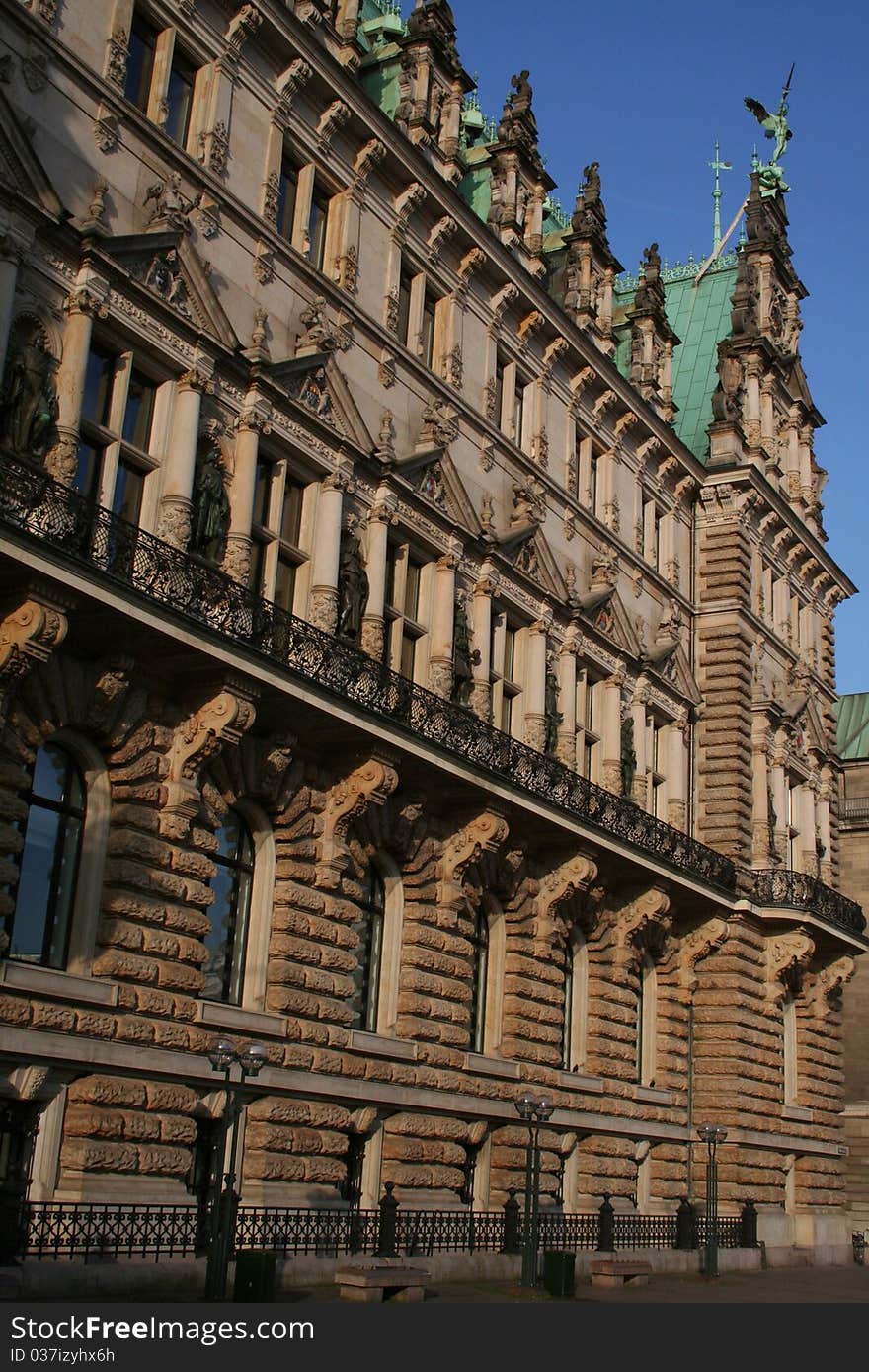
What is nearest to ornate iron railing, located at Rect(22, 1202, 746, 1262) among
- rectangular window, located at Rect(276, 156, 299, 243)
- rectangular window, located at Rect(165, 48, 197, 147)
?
rectangular window, located at Rect(276, 156, 299, 243)

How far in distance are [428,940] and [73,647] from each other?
941cm

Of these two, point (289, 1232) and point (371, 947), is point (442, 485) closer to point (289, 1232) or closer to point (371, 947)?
point (371, 947)

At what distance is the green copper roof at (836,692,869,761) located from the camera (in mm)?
63188

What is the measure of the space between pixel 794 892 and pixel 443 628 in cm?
1568

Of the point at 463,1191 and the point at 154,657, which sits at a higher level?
the point at 154,657

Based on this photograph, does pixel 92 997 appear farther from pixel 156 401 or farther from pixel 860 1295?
pixel 860 1295

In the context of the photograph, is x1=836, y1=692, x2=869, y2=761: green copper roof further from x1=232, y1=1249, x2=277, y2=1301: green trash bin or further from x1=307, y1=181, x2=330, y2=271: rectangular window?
x1=232, y1=1249, x2=277, y2=1301: green trash bin

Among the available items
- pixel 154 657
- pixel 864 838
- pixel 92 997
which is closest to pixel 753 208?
pixel 864 838

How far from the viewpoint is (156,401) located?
2409 cm

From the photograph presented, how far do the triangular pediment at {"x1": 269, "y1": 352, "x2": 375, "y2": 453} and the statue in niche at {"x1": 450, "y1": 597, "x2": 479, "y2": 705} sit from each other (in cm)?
406

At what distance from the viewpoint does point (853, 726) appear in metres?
65.4

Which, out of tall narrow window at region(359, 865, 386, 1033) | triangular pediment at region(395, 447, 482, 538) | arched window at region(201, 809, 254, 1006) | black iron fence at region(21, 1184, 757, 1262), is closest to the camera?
black iron fence at region(21, 1184, 757, 1262)

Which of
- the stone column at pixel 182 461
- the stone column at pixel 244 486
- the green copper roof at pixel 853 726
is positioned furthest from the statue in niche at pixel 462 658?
the green copper roof at pixel 853 726

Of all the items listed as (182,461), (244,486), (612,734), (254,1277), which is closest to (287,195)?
(244,486)
